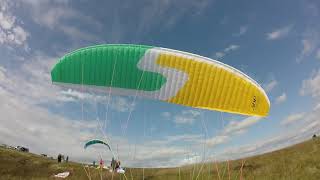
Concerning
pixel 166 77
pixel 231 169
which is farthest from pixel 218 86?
pixel 231 169

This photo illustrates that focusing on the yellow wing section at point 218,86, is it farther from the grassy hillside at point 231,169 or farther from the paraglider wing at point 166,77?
the grassy hillside at point 231,169

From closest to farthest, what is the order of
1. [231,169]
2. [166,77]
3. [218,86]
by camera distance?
1. [218,86]
2. [166,77]
3. [231,169]

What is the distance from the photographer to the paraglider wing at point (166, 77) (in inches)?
589

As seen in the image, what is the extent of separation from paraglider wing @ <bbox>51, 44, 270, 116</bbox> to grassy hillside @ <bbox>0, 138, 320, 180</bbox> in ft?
42.5

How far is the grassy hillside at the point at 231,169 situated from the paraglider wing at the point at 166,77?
1295 cm

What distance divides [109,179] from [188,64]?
837 inches

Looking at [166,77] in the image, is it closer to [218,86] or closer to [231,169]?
[218,86]

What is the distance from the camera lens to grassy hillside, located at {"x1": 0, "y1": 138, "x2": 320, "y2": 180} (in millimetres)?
30819

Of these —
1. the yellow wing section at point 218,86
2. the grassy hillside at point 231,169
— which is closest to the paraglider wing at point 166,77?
the yellow wing section at point 218,86

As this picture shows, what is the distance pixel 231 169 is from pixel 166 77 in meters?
26.6

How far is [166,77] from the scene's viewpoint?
611 inches

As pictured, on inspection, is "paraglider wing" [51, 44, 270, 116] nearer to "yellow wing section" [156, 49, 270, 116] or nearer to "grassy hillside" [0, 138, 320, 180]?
"yellow wing section" [156, 49, 270, 116]

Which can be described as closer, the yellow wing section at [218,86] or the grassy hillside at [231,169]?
the yellow wing section at [218,86]

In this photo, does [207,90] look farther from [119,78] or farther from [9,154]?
[9,154]
